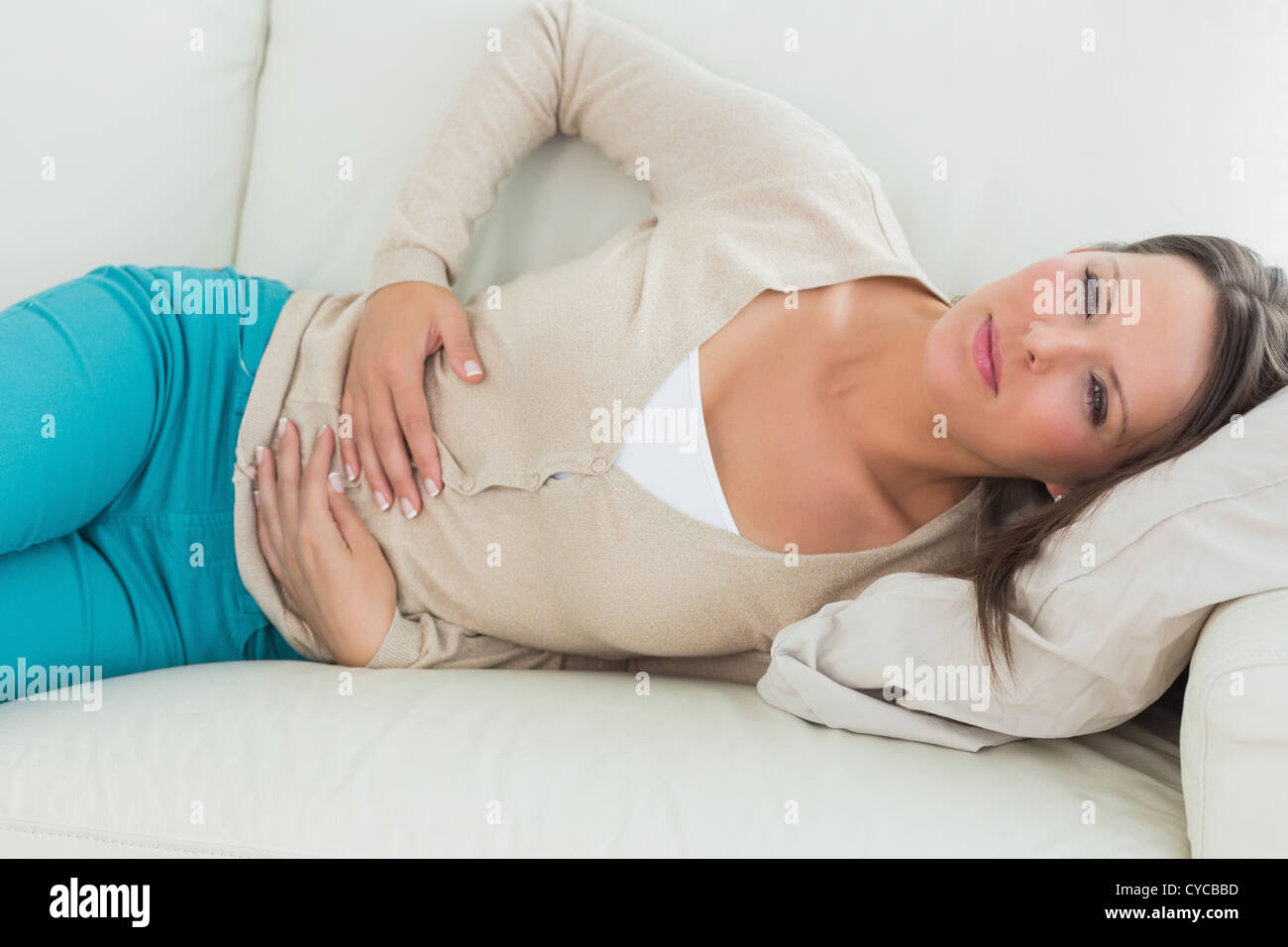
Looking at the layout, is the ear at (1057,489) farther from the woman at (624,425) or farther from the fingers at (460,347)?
the fingers at (460,347)

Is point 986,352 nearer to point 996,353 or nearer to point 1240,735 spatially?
point 996,353

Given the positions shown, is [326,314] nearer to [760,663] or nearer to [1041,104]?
[760,663]

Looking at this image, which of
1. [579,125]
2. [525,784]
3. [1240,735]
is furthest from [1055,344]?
[579,125]

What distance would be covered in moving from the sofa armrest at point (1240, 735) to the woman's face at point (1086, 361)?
20 cm

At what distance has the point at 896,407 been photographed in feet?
3.46

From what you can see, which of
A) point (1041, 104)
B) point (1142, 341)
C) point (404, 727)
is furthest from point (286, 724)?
point (1041, 104)

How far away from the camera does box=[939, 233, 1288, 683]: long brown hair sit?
903 millimetres

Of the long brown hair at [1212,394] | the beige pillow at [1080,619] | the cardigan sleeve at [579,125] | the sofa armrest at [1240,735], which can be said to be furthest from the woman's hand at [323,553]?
the sofa armrest at [1240,735]

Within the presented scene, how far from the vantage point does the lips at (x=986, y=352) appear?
0.96 meters

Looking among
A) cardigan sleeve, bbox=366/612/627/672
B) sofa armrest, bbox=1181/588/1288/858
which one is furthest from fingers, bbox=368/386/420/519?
sofa armrest, bbox=1181/588/1288/858

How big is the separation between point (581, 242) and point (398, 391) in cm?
37

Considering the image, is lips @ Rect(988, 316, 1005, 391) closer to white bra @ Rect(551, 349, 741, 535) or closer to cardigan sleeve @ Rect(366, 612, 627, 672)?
white bra @ Rect(551, 349, 741, 535)

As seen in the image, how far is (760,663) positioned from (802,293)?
0.42 metres

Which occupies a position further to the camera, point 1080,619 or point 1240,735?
point 1080,619
